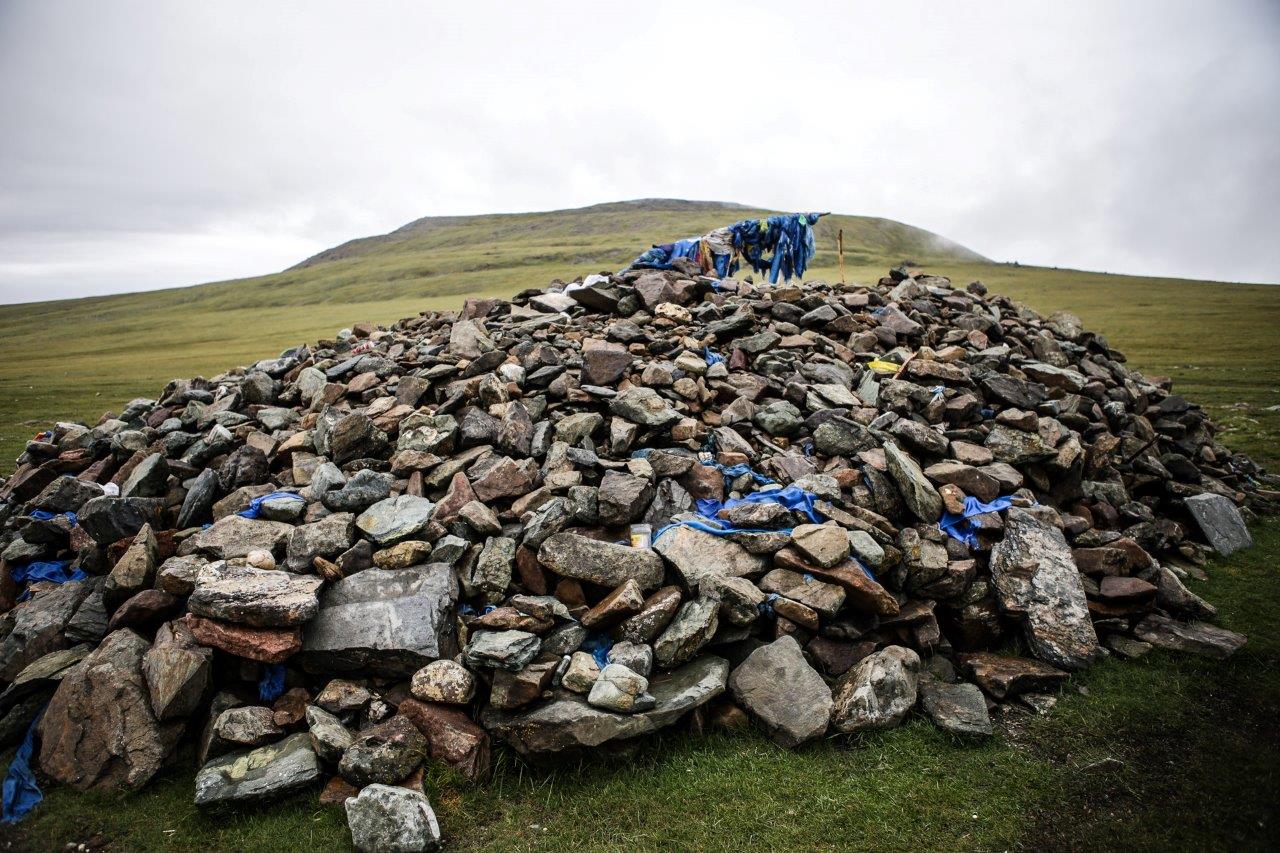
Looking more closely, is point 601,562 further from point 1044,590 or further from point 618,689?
point 1044,590

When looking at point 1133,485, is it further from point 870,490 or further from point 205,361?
point 205,361

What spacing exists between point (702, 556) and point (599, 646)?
1.48 metres

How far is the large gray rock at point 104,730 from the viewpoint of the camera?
5598 mm

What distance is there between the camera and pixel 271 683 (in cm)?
607

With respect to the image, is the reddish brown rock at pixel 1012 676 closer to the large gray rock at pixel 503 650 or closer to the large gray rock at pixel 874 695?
the large gray rock at pixel 874 695

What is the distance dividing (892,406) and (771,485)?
9.59 feet

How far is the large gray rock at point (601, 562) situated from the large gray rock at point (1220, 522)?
9.05m

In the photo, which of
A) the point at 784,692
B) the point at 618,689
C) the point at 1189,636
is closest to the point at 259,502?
the point at 618,689

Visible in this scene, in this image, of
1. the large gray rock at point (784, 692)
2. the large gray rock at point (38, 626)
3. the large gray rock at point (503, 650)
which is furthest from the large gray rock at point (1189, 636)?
the large gray rock at point (38, 626)

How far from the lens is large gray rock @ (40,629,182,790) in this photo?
560cm

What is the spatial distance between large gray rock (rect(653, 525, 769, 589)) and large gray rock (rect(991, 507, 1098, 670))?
2991 millimetres

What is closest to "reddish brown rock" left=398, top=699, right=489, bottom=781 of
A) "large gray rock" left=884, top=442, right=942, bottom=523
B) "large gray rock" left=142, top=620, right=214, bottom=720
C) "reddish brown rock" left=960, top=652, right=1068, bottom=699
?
"large gray rock" left=142, top=620, right=214, bottom=720

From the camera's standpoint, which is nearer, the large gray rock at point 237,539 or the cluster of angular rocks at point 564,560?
the cluster of angular rocks at point 564,560

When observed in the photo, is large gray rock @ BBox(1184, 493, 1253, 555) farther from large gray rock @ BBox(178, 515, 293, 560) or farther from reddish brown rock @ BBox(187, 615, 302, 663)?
large gray rock @ BBox(178, 515, 293, 560)
